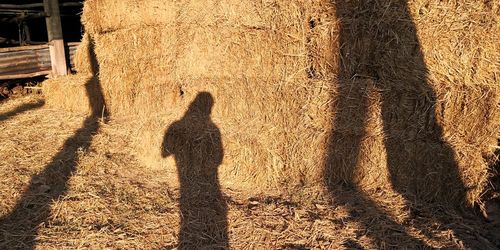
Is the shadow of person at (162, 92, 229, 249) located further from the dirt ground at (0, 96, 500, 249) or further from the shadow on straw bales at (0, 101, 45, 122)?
the shadow on straw bales at (0, 101, 45, 122)

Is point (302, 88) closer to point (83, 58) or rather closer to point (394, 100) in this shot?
point (394, 100)

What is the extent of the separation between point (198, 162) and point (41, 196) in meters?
1.96

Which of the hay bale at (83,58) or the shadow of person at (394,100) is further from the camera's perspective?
the hay bale at (83,58)

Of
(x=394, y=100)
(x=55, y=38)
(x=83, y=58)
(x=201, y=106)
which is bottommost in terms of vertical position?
(x=201, y=106)

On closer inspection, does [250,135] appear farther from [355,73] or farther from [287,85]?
[355,73]

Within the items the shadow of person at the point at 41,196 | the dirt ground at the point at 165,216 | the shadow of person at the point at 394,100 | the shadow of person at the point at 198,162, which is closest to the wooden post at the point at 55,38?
the shadow of person at the point at 41,196

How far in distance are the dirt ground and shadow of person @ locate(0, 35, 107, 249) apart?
0.01 meters

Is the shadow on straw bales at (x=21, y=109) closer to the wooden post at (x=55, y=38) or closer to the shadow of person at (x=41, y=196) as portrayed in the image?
the wooden post at (x=55, y=38)

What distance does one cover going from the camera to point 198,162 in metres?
5.07

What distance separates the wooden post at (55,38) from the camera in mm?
8766

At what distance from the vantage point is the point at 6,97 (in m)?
9.05

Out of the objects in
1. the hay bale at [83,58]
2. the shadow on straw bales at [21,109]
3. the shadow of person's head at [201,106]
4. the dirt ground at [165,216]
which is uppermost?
the hay bale at [83,58]

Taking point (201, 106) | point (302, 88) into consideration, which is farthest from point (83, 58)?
point (302, 88)

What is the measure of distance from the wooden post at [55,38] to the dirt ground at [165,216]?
4444mm
